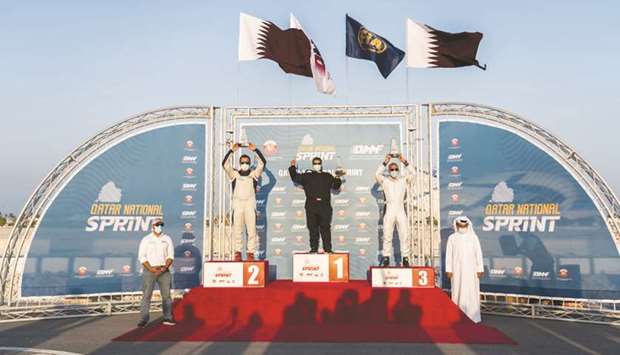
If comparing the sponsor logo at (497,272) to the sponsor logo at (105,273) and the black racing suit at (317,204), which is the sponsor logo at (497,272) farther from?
the sponsor logo at (105,273)

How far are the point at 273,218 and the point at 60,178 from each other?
4352mm

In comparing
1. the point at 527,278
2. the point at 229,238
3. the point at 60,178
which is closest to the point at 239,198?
the point at 229,238

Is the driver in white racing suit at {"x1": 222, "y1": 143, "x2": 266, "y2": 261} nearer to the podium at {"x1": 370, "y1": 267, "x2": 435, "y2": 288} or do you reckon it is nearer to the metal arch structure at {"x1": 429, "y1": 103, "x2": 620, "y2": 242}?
the podium at {"x1": 370, "y1": 267, "x2": 435, "y2": 288}

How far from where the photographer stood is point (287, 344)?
6898 mm

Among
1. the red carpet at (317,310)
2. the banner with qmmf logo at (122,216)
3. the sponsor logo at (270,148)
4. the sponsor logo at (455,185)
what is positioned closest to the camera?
the red carpet at (317,310)

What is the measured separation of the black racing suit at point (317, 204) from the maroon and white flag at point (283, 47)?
74.2 inches

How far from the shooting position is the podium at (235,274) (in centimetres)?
890

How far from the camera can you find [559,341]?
7500 mm

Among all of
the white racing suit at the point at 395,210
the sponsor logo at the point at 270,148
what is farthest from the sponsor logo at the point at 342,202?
the sponsor logo at the point at 270,148

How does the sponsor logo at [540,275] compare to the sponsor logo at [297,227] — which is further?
the sponsor logo at [297,227]

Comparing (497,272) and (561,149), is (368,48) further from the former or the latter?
(497,272)

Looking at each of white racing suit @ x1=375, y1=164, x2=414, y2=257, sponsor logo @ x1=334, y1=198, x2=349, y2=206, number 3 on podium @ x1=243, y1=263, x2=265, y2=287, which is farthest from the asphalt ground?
sponsor logo @ x1=334, y1=198, x2=349, y2=206

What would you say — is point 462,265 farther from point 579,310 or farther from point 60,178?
point 60,178

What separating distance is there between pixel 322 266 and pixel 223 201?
9.05 ft
